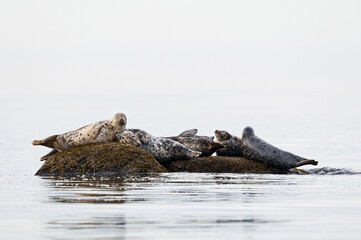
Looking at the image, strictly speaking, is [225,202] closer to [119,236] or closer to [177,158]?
[119,236]

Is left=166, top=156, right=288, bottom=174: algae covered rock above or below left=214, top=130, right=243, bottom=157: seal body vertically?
below

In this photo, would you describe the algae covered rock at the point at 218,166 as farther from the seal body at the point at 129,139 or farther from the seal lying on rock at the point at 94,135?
the seal lying on rock at the point at 94,135

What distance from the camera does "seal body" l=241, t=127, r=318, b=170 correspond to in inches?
585

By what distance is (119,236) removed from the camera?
4914 millimetres

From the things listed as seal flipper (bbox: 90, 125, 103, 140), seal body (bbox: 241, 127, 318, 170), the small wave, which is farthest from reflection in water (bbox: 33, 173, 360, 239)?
the small wave

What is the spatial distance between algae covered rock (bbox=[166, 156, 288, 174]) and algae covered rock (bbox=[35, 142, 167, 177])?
38.8 inches

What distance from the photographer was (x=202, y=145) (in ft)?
50.2

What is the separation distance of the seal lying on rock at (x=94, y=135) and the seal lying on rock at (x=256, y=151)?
2.54m

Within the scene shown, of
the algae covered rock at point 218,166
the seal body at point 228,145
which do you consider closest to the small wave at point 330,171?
the algae covered rock at point 218,166

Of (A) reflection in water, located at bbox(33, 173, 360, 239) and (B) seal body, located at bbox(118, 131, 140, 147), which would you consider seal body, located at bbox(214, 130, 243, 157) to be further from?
(A) reflection in water, located at bbox(33, 173, 360, 239)

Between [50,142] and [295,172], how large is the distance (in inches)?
196

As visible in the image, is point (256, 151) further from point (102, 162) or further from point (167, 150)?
point (102, 162)

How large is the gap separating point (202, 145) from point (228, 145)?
0.64 m

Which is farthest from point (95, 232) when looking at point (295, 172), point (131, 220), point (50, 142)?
point (295, 172)
